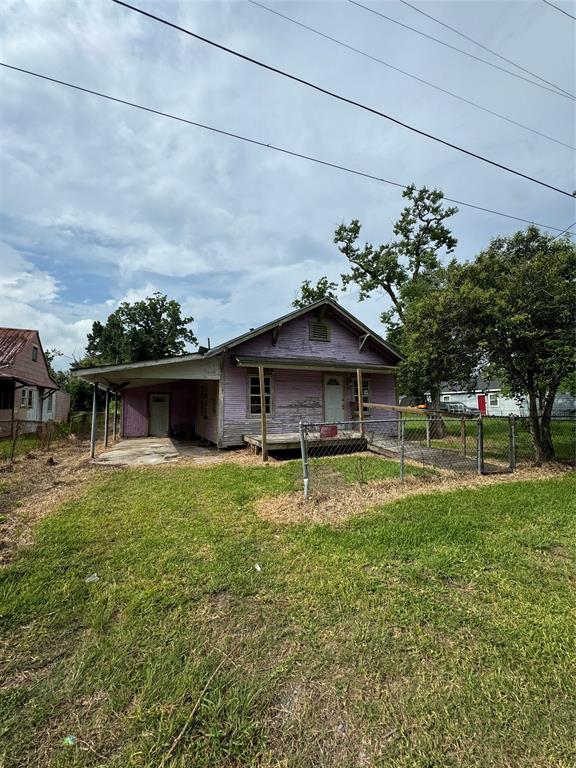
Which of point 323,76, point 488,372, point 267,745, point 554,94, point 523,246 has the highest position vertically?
point 554,94

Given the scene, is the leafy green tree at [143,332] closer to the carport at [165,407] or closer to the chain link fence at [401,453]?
the carport at [165,407]

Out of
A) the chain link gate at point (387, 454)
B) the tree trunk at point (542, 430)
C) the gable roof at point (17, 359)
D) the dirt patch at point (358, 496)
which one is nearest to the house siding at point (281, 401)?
the chain link gate at point (387, 454)

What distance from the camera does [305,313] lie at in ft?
45.0

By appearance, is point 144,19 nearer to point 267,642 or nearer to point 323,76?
point 323,76

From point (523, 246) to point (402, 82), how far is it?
625 cm

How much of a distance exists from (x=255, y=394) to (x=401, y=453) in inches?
274

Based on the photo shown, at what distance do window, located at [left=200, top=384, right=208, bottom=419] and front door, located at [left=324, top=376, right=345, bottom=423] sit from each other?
5.06m

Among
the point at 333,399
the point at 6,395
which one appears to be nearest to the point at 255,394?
the point at 333,399

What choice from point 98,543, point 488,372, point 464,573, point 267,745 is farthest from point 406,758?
point 488,372

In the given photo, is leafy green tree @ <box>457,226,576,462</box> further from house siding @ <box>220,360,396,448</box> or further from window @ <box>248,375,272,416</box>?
window @ <box>248,375,272,416</box>

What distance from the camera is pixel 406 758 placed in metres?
1.66

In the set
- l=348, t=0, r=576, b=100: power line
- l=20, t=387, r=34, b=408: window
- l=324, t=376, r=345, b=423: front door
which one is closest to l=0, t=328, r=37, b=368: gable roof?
l=20, t=387, r=34, b=408: window

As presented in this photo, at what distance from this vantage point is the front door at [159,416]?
56.4ft

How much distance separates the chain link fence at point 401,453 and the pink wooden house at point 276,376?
1661mm
